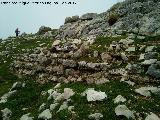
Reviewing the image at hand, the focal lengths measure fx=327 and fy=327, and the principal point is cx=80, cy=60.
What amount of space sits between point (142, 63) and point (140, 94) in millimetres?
3141

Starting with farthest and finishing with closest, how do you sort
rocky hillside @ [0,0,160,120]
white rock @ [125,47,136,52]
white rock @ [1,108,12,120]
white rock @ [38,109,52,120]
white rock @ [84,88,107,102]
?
white rock @ [125,47,136,52] → white rock @ [1,108,12,120] → white rock @ [84,88,107,102] → white rock @ [38,109,52,120] → rocky hillside @ [0,0,160,120]

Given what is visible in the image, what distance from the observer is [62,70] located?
72.6ft

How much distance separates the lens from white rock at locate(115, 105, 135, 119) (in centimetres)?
1434

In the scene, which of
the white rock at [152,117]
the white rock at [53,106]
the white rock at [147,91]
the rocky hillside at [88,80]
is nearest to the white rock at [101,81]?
the rocky hillside at [88,80]

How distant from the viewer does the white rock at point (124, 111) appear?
565 inches

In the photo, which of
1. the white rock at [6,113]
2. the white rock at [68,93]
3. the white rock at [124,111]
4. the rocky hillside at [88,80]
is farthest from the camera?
the white rock at [6,113]

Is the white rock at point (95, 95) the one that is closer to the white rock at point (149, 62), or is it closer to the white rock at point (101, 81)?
the white rock at point (101, 81)

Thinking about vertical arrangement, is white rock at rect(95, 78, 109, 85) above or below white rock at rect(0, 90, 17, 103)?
above

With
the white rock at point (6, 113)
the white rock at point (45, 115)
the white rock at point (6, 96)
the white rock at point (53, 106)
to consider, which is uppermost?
the white rock at point (53, 106)

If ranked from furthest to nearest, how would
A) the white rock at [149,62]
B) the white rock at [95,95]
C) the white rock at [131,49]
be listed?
the white rock at [131,49] < the white rock at [149,62] < the white rock at [95,95]

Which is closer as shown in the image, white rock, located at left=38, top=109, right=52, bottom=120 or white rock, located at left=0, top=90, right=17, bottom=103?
white rock, located at left=38, top=109, right=52, bottom=120

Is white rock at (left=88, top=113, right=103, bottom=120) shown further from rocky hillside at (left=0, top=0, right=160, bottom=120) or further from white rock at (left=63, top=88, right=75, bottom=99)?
white rock at (left=63, top=88, right=75, bottom=99)

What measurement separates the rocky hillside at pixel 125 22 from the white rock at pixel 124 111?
12.8 m

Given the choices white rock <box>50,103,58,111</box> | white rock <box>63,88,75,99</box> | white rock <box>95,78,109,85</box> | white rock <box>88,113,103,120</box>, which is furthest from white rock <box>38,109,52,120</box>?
white rock <box>95,78,109,85</box>
